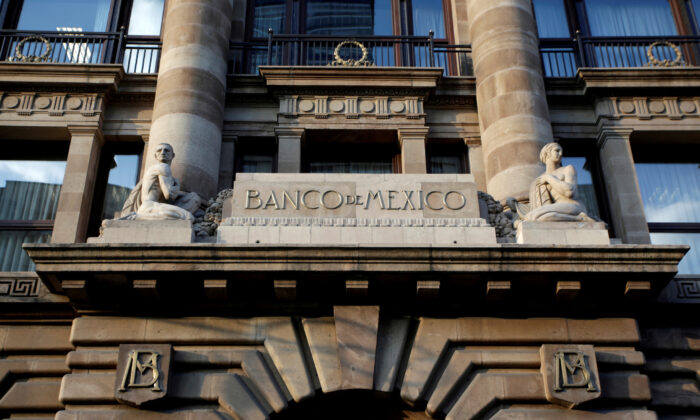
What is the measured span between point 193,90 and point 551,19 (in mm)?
10570

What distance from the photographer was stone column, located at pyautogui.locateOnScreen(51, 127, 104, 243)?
16.6 meters

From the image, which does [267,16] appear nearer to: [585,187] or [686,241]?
[585,187]

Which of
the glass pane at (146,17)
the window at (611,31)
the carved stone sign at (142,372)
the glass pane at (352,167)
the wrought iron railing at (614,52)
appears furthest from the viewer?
the glass pane at (146,17)

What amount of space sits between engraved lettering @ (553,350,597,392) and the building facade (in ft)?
0.12

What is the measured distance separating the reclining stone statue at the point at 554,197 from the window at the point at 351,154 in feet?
15.6

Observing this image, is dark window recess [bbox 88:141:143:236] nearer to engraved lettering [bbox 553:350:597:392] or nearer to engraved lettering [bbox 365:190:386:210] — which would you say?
engraved lettering [bbox 365:190:386:210]

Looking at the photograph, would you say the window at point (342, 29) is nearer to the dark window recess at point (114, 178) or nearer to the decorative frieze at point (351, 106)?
the decorative frieze at point (351, 106)

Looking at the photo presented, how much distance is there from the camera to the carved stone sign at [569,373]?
1223cm

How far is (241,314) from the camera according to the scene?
1306 cm

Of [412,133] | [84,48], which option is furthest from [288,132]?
[84,48]

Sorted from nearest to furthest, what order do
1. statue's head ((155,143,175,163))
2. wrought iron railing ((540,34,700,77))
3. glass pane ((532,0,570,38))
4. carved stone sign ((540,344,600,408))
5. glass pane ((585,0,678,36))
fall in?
carved stone sign ((540,344,600,408)), statue's head ((155,143,175,163)), wrought iron railing ((540,34,700,77)), glass pane ((532,0,570,38)), glass pane ((585,0,678,36))

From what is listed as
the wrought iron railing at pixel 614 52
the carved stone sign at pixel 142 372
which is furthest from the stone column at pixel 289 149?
the wrought iron railing at pixel 614 52

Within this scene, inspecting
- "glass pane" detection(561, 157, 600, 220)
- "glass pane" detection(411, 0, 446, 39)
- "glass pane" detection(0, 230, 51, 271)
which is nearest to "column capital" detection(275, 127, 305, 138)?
"glass pane" detection(411, 0, 446, 39)

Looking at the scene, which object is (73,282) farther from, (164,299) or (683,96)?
(683,96)
